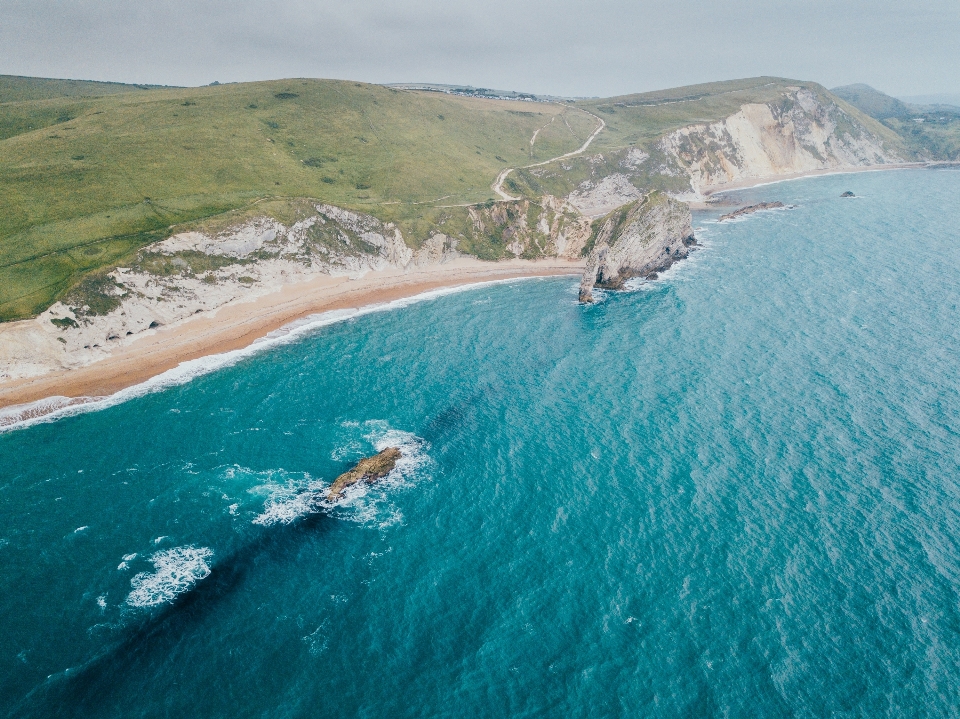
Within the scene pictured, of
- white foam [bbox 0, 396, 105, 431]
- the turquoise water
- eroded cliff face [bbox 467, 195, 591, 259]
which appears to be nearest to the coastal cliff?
eroded cliff face [bbox 467, 195, 591, 259]

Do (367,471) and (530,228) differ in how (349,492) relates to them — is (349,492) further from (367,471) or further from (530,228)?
(530,228)

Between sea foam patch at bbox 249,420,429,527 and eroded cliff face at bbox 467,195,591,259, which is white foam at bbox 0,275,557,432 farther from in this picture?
sea foam patch at bbox 249,420,429,527

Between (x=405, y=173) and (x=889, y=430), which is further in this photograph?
(x=405, y=173)

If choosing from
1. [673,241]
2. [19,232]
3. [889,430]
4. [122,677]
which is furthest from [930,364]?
[19,232]

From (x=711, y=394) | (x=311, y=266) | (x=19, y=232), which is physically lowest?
(x=711, y=394)

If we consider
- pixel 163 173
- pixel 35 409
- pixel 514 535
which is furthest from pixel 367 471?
pixel 163 173

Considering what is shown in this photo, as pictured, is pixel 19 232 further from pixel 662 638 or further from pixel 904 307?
pixel 904 307
